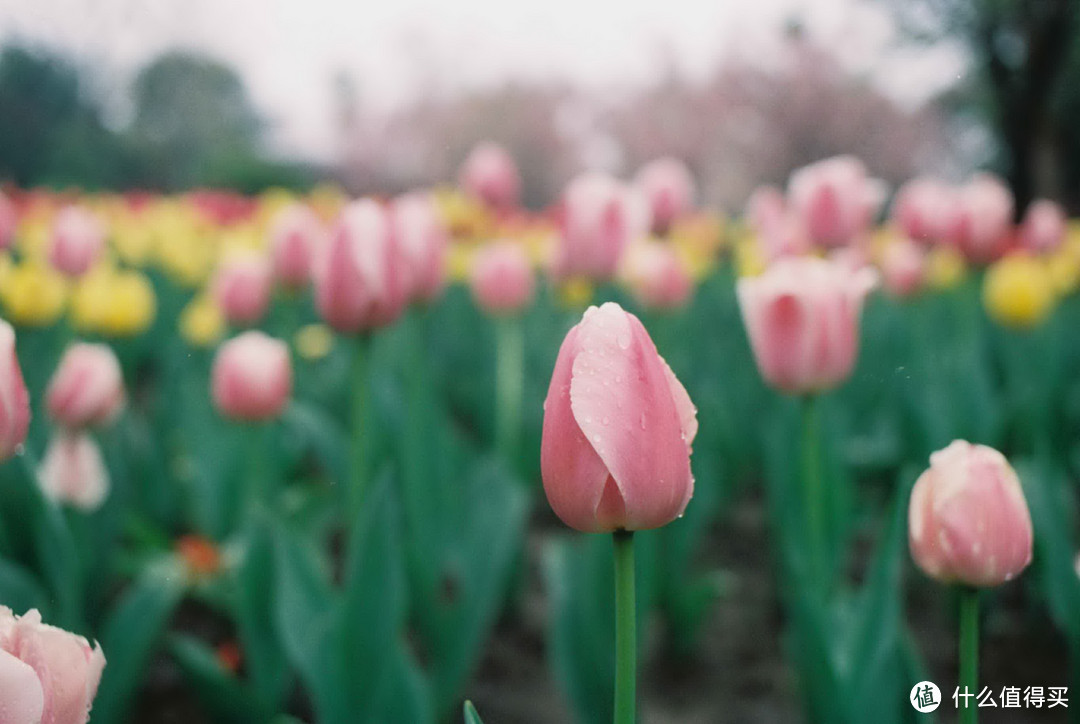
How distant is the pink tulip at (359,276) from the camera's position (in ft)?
3.83

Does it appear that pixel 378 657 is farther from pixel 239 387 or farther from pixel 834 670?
pixel 239 387

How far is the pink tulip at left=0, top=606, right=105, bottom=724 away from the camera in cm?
41

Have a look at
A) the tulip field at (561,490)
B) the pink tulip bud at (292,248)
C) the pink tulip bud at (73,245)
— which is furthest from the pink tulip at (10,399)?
the pink tulip bud at (73,245)

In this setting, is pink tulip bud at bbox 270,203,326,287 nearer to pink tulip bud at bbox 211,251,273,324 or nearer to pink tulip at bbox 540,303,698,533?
pink tulip bud at bbox 211,251,273,324

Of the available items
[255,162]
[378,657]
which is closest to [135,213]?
[378,657]

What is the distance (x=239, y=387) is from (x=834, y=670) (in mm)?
950

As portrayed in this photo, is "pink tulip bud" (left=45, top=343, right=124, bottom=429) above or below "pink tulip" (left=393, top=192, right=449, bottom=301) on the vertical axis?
below

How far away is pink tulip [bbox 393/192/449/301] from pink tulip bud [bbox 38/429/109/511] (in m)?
0.53

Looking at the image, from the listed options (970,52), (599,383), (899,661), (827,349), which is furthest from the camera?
(970,52)

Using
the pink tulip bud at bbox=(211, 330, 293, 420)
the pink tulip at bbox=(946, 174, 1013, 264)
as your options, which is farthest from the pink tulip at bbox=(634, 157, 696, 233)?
the pink tulip bud at bbox=(211, 330, 293, 420)

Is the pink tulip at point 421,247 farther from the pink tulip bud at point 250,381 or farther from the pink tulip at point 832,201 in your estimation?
the pink tulip at point 832,201

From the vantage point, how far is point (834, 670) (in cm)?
86

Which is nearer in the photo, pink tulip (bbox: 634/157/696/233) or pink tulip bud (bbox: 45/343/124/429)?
pink tulip bud (bbox: 45/343/124/429)

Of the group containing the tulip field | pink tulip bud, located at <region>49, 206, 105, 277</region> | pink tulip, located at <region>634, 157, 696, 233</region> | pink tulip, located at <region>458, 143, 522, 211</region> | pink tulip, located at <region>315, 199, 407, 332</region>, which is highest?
pink tulip, located at <region>458, 143, 522, 211</region>
